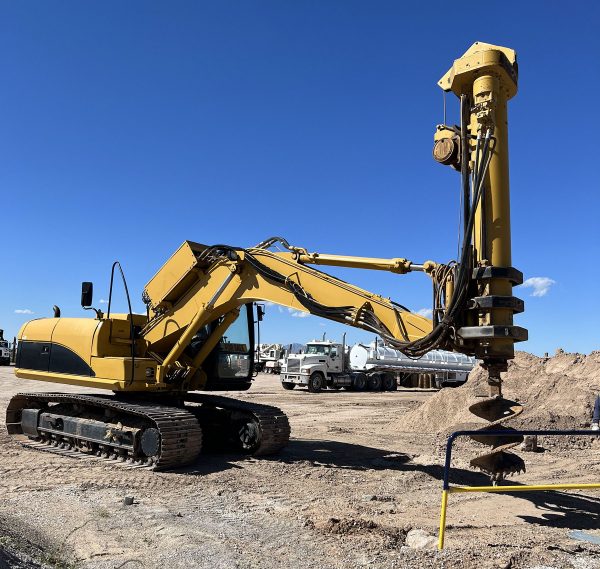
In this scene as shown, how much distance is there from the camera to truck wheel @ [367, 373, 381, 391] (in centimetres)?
3384

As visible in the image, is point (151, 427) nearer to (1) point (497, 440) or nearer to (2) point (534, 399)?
(1) point (497, 440)

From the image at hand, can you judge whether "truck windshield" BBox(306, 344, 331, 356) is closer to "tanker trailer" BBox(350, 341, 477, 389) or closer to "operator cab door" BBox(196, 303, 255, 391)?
"tanker trailer" BBox(350, 341, 477, 389)

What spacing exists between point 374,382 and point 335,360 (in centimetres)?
338

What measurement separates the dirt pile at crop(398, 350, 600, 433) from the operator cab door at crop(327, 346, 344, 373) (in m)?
10.6

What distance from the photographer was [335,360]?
105 feet

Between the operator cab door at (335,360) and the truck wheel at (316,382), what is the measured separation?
2.47ft

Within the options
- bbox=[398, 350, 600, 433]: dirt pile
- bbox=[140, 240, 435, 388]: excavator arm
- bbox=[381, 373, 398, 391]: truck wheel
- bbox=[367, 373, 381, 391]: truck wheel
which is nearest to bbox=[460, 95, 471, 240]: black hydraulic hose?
bbox=[140, 240, 435, 388]: excavator arm

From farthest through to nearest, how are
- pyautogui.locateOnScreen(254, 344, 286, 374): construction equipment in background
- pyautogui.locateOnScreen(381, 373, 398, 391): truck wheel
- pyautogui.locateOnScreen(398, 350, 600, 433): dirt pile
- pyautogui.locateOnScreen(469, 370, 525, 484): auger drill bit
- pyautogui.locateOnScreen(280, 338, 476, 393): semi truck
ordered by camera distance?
pyautogui.locateOnScreen(254, 344, 286, 374): construction equipment in background → pyautogui.locateOnScreen(381, 373, 398, 391): truck wheel → pyautogui.locateOnScreen(280, 338, 476, 393): semi truck → pyautogui.locateOnScreen(398, 350, 600, 433): dirt pile → pyautogui.locateOnScreen(469, 370, 525, 484): auger drill bit

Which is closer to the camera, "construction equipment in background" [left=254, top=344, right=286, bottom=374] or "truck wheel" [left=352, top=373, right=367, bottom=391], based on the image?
"truck wheel" [left=352, top=373, right=367, bottom=391]

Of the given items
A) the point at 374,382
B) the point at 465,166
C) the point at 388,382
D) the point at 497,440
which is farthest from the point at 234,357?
the point at 388,382

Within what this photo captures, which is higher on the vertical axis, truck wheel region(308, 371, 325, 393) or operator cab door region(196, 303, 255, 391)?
operator cab door region(196, 303, 255, 391)

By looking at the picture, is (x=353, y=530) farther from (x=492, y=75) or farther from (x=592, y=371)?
(x=592, y=371)

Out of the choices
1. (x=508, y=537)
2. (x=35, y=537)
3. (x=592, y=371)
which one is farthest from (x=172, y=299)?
(x=592, y=371)

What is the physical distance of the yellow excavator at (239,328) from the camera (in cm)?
668
